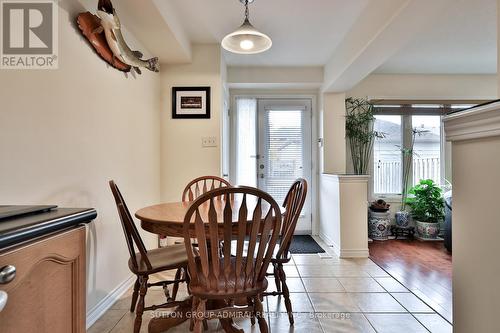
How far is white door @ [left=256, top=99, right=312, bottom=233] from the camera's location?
411 cm

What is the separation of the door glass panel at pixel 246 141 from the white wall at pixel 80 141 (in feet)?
5.47

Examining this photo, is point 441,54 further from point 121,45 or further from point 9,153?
point 9,153

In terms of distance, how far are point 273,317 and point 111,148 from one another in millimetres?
1652

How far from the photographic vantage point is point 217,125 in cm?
305

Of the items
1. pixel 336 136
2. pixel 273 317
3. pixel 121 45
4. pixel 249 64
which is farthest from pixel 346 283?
pixel 249 64

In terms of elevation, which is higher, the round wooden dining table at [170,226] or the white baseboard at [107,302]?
the round wooden dining table at [170,226]

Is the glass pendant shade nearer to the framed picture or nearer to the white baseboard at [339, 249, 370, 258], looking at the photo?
the framed picture

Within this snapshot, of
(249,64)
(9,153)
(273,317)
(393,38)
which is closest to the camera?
(9,153)

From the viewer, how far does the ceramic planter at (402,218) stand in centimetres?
A: 398

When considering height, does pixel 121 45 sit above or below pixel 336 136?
above

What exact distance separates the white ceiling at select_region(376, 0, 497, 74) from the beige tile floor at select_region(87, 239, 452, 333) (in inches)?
87.4

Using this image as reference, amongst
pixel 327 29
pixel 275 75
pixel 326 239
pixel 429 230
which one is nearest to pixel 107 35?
pixel 327 29

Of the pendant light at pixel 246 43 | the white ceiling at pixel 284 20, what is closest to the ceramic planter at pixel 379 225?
the white ceiling at pixel 284 20

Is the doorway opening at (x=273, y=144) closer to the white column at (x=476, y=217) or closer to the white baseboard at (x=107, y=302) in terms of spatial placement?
the white baseboard at (x=107, y=302)
